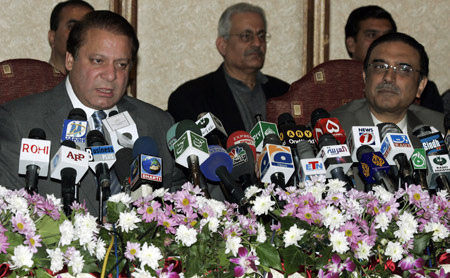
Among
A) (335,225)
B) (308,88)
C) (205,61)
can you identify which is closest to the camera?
(335,225)

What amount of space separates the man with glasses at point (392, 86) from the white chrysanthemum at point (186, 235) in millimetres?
1957

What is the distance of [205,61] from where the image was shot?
5.65 meters

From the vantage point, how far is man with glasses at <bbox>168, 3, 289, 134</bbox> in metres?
4.84

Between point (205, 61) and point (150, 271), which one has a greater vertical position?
point (205, 61)

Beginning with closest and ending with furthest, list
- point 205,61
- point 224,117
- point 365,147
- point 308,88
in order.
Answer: point 365,147
point 308,88
point 224,117
point 205,61

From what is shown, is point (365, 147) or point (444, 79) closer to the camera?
point (365, 147)

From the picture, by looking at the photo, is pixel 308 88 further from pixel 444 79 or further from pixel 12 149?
pixel 444 79

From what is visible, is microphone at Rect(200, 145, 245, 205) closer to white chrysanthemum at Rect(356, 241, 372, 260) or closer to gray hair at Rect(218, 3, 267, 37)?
white chrysanthemum at Rect(356, 241, 372, 260)

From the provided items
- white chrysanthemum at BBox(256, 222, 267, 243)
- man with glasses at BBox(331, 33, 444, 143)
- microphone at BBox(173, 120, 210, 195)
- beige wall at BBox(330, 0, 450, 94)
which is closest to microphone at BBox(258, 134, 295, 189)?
microphone at BBox(173, 120, 210, 195)

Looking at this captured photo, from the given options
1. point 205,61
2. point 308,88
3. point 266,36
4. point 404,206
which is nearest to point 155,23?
point 205,61

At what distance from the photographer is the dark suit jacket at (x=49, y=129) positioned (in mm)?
3006

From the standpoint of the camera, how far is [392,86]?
3.94m

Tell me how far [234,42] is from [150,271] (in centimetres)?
339

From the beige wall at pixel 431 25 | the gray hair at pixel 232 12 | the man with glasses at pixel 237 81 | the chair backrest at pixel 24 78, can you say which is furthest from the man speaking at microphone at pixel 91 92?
the beige wall at pixel 431 25
